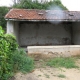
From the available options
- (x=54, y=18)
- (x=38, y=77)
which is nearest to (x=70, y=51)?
(x=54, y=18)

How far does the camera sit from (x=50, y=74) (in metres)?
6.53

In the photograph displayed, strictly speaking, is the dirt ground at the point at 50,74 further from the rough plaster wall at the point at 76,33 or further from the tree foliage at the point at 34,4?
the tree foliage at the point at 34,4

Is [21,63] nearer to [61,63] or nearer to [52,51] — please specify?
[61,63]

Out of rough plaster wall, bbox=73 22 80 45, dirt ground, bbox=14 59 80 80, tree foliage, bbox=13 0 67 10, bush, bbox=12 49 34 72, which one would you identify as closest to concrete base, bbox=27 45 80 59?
bush, bbox=12 49 34 72

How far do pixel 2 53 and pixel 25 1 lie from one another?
60.3 ft

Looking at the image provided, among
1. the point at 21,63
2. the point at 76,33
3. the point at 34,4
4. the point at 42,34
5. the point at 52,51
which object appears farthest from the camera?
the point at 34,4

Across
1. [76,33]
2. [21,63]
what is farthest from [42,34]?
[21,63]

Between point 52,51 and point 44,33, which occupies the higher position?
point 52,51

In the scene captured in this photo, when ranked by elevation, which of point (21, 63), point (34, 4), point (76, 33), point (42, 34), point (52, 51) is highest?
point (34, 4)

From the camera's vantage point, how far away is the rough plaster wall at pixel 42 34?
1547cm

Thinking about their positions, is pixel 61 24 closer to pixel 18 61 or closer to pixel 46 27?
pixel 46 27

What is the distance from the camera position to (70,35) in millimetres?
16062

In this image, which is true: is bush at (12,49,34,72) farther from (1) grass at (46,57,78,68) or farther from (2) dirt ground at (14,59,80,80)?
(1) grass at (46,57,78,68)

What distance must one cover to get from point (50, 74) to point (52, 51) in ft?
9.30
